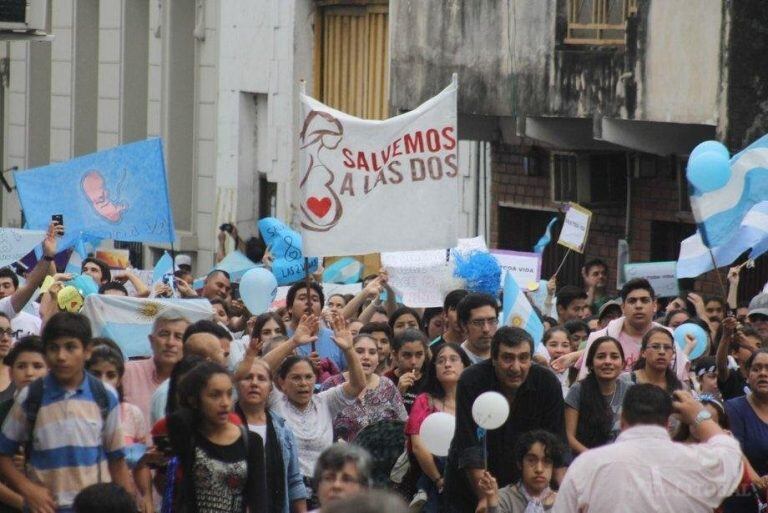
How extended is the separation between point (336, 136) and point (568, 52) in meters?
5.57

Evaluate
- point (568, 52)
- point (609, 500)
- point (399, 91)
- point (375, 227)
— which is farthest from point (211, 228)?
point (609, 500)

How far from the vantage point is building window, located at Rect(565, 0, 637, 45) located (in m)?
18.0

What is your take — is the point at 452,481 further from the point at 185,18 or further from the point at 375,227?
the point at 185,18

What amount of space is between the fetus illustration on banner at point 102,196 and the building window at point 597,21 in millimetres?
4508

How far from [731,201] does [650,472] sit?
5.69 m

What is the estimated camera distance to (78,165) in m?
16.5

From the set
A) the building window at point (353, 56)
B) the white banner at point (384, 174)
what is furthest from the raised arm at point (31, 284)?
the building window at point (353, 56)

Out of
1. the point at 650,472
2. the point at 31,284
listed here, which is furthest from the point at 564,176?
the point at 650,472

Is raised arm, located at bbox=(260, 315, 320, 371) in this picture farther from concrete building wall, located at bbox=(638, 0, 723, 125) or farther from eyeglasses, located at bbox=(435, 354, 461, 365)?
concrete building wall, located at bbox=(638, 0, 723, 125)

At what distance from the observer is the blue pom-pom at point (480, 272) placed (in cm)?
1442

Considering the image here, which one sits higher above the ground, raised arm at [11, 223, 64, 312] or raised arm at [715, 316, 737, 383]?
raised arm at [11, 223, 64, 312]

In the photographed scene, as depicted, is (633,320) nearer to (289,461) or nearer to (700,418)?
(289,461)

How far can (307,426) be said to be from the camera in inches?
400

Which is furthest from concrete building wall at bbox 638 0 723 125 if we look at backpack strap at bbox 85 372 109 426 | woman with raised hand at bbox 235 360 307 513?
backpack strap at bbox 85 372 109 426
